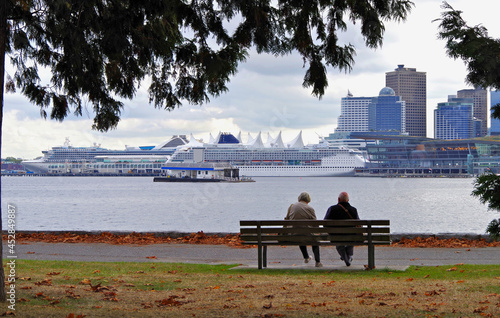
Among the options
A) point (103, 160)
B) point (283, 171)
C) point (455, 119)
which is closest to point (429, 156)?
point (283, 171)

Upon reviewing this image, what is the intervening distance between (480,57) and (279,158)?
326 ft

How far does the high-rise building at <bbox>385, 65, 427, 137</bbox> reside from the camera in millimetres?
180625

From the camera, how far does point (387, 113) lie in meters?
178

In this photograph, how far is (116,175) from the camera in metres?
123

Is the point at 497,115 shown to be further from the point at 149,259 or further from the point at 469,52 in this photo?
the point at 149,259

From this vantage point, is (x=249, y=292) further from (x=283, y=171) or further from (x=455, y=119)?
(x=455, y=119)

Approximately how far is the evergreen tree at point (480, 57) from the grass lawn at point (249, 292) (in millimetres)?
851

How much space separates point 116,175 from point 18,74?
118665 mm

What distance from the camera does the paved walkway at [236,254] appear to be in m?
8.34

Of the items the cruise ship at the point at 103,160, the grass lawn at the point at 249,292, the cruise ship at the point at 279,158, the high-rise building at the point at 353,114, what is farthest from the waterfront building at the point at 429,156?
the grass lawn at the point at 249,292

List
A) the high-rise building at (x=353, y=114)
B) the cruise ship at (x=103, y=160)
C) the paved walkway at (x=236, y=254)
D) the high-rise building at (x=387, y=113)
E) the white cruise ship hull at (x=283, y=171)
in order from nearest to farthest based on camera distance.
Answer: the paved walkway at (x=236, y=254)
the white cruise ship hull at (x=283, y=171)
the cruise ship at (x=103, y=160)
the high-rise building at (x=353, y=114)
the high-rise building at (x=387, y=113)

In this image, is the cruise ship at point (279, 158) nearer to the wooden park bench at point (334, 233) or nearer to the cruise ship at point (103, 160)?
the cruise ship at point (103, 160)

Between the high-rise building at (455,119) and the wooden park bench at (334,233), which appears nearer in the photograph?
the wooden park bench at (334,233)

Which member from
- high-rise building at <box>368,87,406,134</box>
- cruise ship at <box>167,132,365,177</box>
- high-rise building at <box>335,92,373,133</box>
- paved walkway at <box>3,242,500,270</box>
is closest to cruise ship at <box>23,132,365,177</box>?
cruise ship at <box>167,132,365,177</box>
